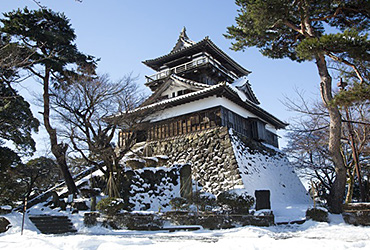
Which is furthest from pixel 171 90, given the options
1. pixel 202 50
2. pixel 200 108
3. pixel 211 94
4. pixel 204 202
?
pixel 204 202

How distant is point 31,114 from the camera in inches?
543

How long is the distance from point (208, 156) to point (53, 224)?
9438mm

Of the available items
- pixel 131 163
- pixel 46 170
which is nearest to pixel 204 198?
pixel 131 163

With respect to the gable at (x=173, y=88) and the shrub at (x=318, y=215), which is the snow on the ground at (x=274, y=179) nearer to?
the shrub at (x=318, y=215)

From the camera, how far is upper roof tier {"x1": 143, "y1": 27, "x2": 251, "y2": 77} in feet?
77.3

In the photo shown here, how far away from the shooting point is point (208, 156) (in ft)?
55.4

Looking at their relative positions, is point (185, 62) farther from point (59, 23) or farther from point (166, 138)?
point (59, 23)

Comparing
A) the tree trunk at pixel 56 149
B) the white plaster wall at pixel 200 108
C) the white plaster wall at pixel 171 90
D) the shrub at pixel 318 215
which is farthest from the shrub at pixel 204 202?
A: the white plaster wall at pixel 171 90

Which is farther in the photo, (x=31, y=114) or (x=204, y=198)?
(x=31, y=114)

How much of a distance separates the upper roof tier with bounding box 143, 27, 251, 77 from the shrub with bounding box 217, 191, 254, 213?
1546cm

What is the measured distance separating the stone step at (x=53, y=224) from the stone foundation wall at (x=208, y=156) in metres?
7.61

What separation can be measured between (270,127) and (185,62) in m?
10.0

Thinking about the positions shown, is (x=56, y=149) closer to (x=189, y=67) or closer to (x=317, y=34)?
(x=189, y=67)

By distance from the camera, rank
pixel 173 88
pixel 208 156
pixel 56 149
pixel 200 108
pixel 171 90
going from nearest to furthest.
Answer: pixel 56 149, pixel 208 156, pixel 200 108, pixel 173 88, pixel 171 90
